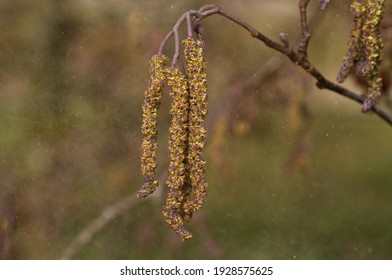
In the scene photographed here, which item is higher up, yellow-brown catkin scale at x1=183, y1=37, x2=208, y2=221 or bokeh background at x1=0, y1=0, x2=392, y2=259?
yellow-brown catkin scale at x1=183, y1=37, x2=208, y2=221

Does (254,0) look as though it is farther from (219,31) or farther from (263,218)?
(263,218)

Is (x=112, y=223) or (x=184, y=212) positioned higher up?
(x=184, y=212)

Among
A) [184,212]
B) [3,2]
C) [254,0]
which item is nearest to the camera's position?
[184,212]

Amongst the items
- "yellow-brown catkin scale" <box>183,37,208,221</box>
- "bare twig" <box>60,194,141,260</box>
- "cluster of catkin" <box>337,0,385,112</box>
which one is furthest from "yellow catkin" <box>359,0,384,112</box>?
"bare twig" <box>60,194,141,260</box>

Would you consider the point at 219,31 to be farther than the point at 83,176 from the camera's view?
No

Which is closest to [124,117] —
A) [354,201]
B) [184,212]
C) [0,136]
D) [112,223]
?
[112,223]

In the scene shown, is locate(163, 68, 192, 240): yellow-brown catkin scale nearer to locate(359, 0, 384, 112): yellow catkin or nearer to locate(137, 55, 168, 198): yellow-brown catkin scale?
locate(137, 55, 168, 198): yellow-brown catkin scale

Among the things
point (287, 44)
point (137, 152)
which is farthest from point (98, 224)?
point (287, 44)
